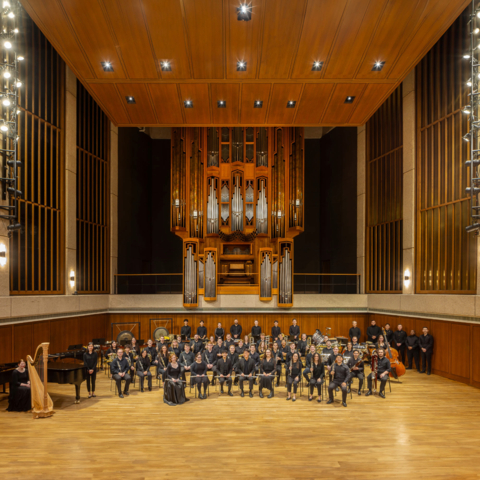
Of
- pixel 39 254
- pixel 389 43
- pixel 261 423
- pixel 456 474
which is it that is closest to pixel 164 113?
pixel 39 254

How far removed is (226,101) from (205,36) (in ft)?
10.5

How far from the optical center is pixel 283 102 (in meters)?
12.4

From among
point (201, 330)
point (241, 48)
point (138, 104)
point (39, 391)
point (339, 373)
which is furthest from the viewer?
point (201, 330)

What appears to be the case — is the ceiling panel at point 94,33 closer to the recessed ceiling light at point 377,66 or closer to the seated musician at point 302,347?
the recessed ceiling light at point 377,66

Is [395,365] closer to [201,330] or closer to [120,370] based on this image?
[201,330]

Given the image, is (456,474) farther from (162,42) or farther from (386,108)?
(386,108)

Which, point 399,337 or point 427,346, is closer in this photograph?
point 427,346

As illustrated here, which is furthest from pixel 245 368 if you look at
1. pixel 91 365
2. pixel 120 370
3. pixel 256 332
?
pixel 256 332

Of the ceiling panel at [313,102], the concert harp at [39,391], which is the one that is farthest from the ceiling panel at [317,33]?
the concert harp at [39,391]

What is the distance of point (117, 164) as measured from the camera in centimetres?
1518

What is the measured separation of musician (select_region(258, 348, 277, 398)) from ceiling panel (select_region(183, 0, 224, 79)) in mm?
7127

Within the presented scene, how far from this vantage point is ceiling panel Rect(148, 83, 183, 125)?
37.7 feet

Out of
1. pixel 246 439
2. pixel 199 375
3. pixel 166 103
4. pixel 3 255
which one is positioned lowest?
pixel 246 439

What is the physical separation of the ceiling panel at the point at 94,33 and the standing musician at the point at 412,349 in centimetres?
1062
